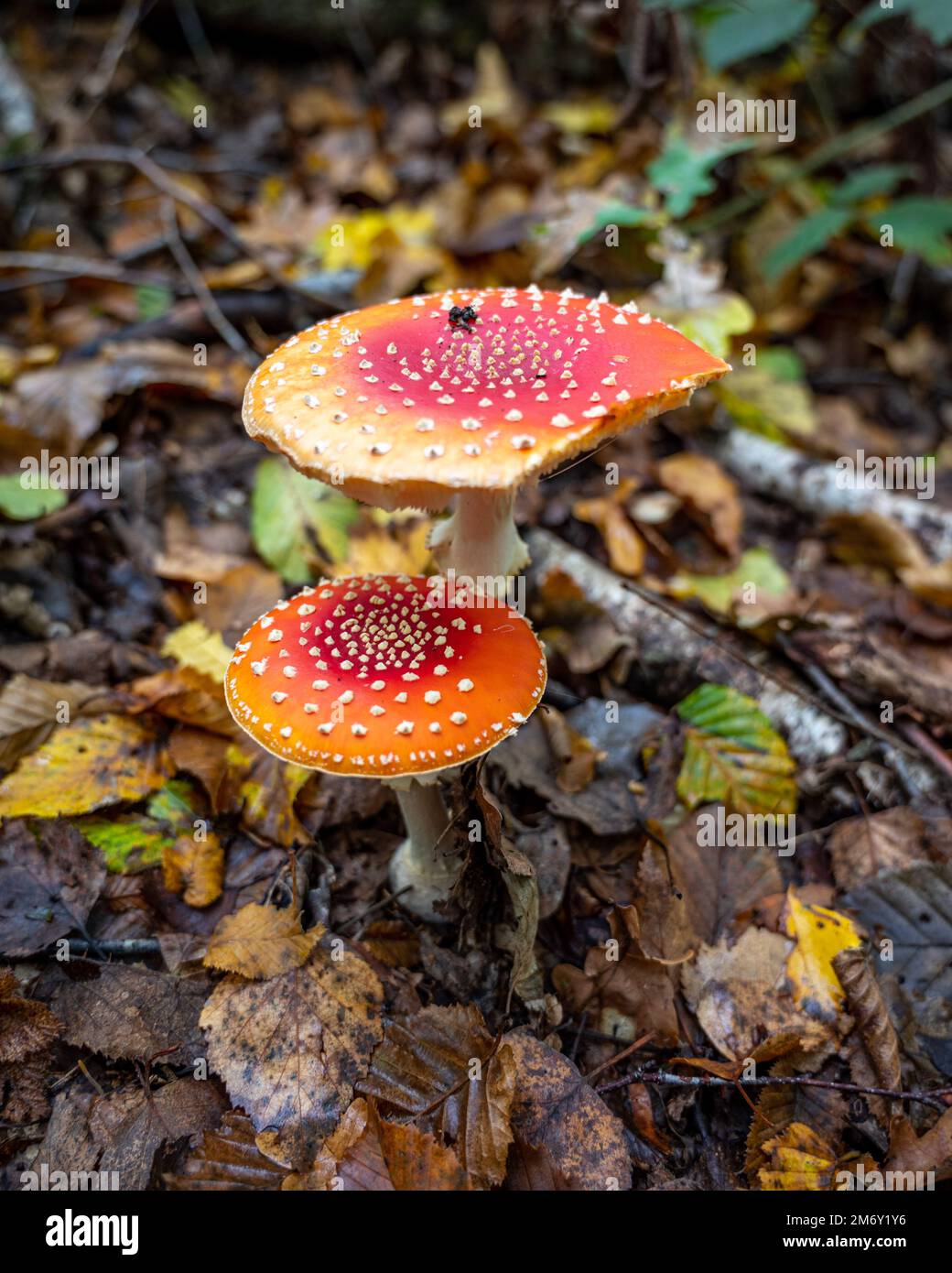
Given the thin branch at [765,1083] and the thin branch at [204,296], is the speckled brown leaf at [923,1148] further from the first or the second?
the thin branch at [204,296]

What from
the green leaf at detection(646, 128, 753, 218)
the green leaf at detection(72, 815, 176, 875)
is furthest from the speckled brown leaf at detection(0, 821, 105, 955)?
the green leaf at detection(646, 128, 753, 218)

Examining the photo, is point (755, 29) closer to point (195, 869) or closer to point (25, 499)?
point (25, 499)

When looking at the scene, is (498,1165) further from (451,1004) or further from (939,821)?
(939,821)

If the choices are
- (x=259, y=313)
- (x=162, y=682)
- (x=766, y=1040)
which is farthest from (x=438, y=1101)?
(x=259, y=313)

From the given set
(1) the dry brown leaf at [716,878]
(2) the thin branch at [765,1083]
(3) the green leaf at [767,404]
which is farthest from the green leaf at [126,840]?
(3) the green leaf at [767,404]

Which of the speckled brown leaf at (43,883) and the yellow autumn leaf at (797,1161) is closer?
the yellow autumn leaf at (797,1161)
